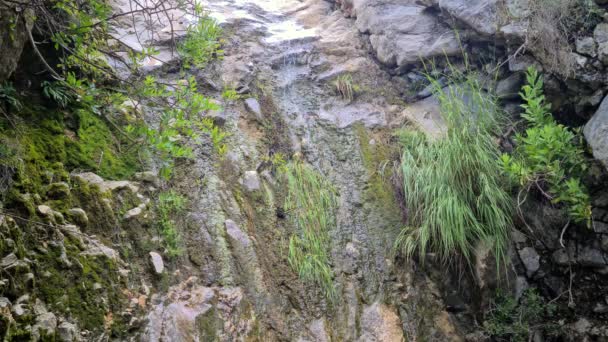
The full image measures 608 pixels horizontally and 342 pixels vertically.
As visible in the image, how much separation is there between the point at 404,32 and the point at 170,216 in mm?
3580

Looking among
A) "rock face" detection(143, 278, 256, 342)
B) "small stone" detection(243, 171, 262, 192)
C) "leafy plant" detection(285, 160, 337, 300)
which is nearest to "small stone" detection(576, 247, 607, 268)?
"leafy plant" detection(285, 160, 337, 300)

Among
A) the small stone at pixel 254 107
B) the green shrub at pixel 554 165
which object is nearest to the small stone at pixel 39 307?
the small stone at pixel 254 107

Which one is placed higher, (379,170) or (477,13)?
(477,13)

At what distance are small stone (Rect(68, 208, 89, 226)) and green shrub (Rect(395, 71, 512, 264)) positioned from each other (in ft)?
8.06

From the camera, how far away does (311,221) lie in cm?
372

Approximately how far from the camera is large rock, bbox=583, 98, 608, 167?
305 cm

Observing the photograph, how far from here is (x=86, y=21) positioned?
2.39 meters

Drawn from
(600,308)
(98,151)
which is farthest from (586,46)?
(98,151)

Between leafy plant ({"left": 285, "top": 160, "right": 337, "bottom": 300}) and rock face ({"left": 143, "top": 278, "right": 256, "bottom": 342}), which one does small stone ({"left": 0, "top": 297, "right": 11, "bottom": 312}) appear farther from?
leafy plant ({"left": 285, "top": 160, "right": 337, "bottom": 300})

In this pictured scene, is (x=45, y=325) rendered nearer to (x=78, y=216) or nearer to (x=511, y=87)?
(x=78, y=216)

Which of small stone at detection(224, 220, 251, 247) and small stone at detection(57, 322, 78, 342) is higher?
small stone at detection(57, 322, 78, 342)

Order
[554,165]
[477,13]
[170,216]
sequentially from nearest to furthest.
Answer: [170,216] → [554,165] → [477,13]

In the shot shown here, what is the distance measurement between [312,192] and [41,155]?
2.22 m

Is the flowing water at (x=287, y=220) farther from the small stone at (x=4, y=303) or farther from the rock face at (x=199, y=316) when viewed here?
the small stone at (x=4, y=303)
